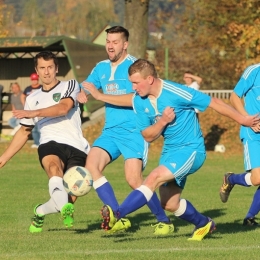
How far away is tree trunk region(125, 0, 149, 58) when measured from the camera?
26406mm

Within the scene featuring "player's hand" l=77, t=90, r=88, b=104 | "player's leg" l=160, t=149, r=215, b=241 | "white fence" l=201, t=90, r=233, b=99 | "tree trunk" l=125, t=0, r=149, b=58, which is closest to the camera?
"player's leg" l=160, t=149, r=215, b=241

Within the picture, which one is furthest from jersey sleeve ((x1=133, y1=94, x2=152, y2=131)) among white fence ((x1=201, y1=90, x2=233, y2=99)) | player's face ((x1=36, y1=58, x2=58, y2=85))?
white fence ((x1=201, y1=90, x2=233, y2=99))

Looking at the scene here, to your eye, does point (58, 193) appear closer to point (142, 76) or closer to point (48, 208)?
point (48, 208)

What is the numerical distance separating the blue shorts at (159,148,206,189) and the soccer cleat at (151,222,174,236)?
3.11 feet

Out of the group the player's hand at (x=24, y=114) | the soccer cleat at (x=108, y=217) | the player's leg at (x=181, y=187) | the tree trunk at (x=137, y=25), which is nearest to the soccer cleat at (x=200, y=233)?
the player's leg at (x=181, y=187)

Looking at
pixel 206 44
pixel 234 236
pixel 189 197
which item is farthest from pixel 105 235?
pixel 206 44

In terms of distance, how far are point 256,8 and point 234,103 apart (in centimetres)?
2017

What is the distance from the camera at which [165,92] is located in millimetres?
8469

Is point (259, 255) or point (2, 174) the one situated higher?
point (259, 255)

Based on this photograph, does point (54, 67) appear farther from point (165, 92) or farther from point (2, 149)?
point (2, 149)

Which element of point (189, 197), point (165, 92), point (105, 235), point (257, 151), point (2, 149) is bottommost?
point (2, 149)

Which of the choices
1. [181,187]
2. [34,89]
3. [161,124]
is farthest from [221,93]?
[161,124]

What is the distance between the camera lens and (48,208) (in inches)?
361

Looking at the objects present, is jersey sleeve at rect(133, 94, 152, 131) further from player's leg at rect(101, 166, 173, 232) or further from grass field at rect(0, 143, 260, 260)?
grass field at rect(0, 143, 260, 260)
